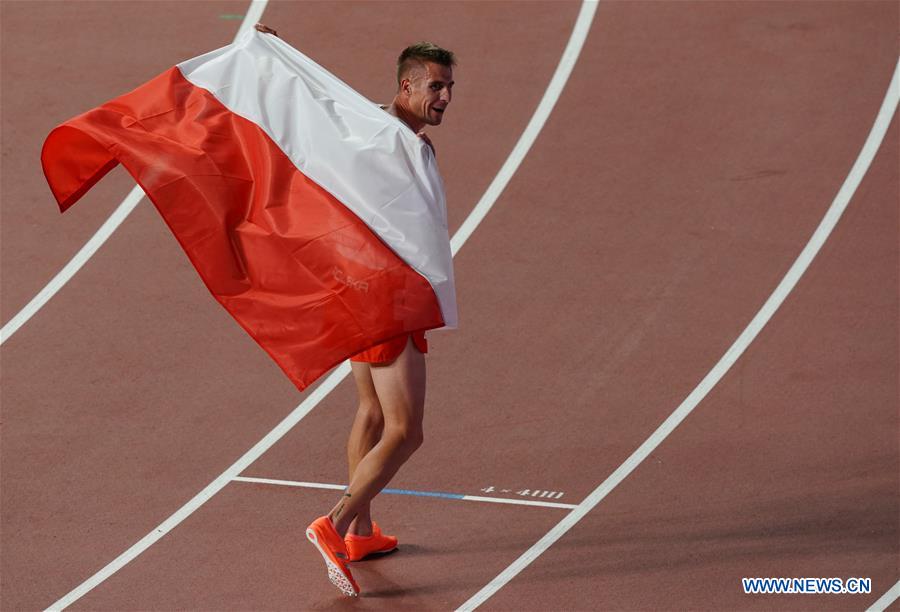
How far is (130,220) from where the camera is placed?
10734 mm

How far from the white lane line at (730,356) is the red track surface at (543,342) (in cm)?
6

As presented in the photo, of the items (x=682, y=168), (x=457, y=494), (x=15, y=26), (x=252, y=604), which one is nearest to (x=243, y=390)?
(x=457, y=494)

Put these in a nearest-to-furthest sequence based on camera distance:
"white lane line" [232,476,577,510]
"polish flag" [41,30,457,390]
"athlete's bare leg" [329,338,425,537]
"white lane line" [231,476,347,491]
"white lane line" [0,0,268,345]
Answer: "polish flag" [41,30,457,390], "athlete's bare leg" [329,338,425,537], "white lane line" [232,476,577,510], "white lane line" [231,476,347,491], "white lane line" [0,0,268,345]

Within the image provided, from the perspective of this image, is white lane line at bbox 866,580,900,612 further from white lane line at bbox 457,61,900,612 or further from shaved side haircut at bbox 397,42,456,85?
shaved side haircut at bbox 397,42,456,85

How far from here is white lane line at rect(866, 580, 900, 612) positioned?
21.7ft

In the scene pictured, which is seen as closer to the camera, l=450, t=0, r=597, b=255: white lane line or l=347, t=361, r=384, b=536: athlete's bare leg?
l=347, t=361, r=384, b=536: athlete's bare leg

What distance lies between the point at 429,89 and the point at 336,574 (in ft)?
7.50

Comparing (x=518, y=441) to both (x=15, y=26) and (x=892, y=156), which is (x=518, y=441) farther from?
(x=15, y=26)

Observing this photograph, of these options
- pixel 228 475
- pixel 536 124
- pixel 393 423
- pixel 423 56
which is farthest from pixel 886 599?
pixel 536 124

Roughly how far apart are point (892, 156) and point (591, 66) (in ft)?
8.70

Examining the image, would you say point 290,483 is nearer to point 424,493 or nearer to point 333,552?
point 424,493
